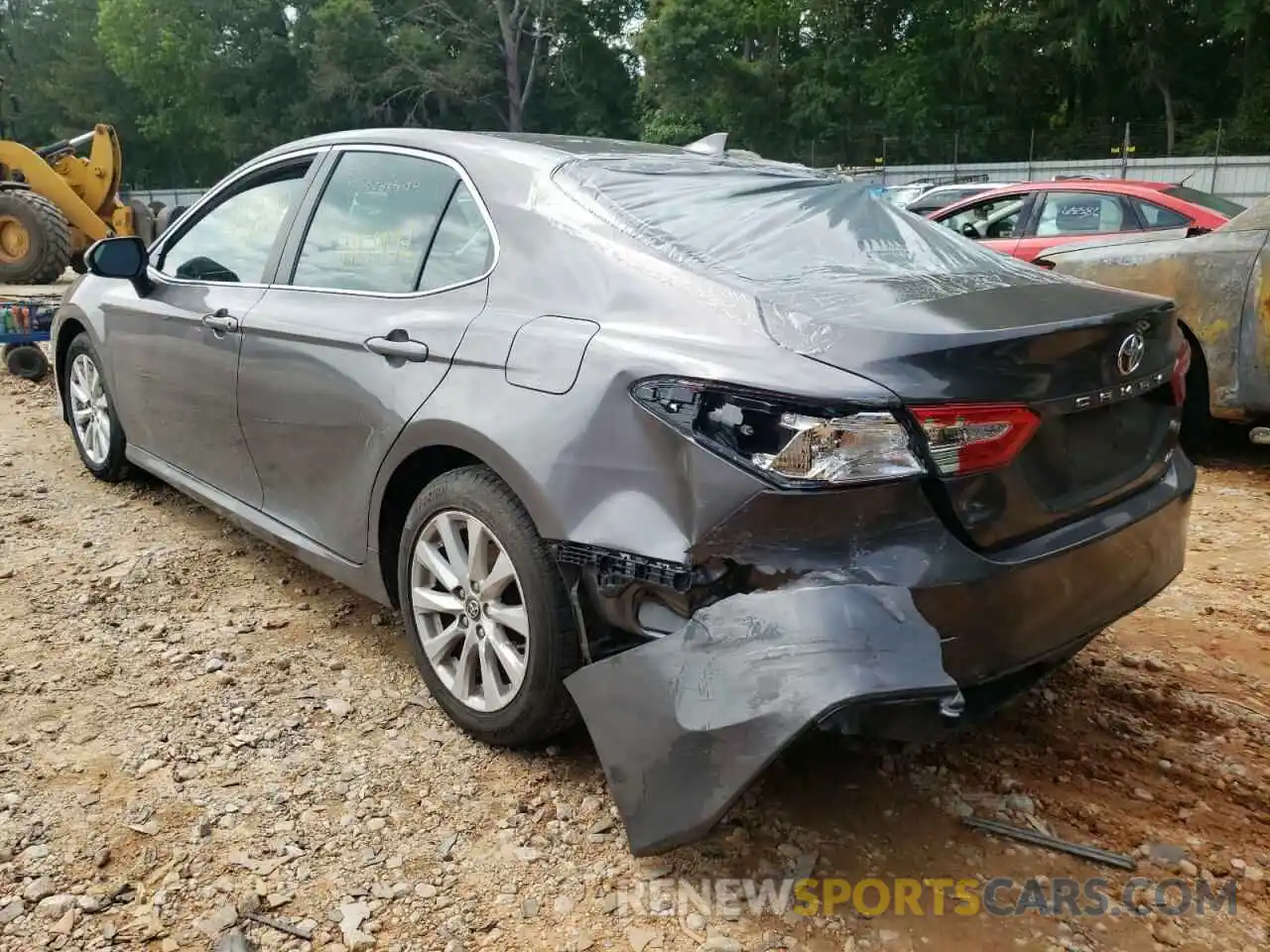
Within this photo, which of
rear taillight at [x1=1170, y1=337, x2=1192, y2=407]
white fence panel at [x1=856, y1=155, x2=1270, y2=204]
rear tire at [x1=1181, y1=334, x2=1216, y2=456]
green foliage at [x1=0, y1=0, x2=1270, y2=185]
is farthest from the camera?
green foliage at [x1=0, y1=0, x2=1270, y2=185]

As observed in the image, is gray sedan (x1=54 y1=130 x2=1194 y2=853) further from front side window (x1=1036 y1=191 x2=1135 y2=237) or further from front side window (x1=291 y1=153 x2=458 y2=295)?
front side window (x1=1036 y1=191 x2=1135 y2=237)

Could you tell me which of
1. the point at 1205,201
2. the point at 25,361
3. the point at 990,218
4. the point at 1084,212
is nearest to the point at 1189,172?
the point at 1205,201

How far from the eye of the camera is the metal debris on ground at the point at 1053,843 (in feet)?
7.25

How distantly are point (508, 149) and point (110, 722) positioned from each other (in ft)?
6.27

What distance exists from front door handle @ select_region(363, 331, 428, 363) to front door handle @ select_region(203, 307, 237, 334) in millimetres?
802

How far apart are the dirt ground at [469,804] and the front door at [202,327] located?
0.61 metres

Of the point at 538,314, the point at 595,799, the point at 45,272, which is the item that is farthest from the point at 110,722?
the point at 45,272

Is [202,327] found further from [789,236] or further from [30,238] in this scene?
[30,238]

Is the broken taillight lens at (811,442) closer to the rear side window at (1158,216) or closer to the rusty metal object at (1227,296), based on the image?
the rusty metal object at (1227,296)

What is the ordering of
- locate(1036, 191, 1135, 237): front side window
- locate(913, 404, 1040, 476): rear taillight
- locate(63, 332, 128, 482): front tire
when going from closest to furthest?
locate(913, 404, 1040, 476): rear taillight, locate(63, 332, 128, 482): front tire, locate(1036, 191, 1135, 237): front side window

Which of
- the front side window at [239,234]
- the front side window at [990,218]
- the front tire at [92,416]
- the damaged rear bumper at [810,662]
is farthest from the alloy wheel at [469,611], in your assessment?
the front side window at [990,218]

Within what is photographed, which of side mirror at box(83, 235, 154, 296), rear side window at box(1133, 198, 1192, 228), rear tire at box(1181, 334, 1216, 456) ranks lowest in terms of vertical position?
rear tire at box(1181, 334, 1216, 456)

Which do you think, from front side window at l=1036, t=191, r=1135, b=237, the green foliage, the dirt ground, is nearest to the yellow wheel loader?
front side window at l=1036, t=191, r=1135, b=237

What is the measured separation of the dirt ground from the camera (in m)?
2.07
